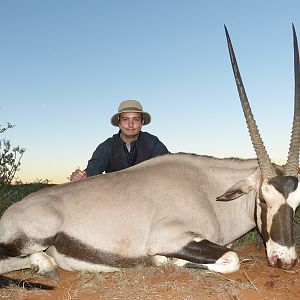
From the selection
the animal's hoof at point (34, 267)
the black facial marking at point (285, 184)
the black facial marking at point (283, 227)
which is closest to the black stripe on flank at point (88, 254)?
the animal's hoof at point (34, 267)

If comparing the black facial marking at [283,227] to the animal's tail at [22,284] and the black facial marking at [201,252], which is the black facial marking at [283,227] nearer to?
the black facial marking at [201,252]

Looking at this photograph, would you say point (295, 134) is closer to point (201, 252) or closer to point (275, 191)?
point (275, 191)

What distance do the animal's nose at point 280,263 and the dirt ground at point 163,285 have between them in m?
0.09

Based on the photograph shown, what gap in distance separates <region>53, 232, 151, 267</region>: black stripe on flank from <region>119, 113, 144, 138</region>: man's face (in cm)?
246

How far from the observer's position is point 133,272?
4344 mm

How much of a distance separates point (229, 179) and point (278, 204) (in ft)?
2.76

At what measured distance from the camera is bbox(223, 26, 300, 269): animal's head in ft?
13.3

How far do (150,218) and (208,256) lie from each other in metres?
0.64

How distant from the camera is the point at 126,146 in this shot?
6.85 m

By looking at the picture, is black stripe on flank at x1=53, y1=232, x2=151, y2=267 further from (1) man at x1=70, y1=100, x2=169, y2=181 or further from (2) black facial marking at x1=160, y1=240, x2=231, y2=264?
(1) man at x1=70, y1=100, x2=169, y2=181

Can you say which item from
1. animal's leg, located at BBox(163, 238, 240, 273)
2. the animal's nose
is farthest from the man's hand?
the animal's nose

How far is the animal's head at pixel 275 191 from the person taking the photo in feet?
13.3

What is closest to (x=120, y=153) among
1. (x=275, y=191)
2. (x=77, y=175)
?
(x=77, y=175)

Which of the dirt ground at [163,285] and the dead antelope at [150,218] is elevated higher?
the dead antelope at [150,218]
